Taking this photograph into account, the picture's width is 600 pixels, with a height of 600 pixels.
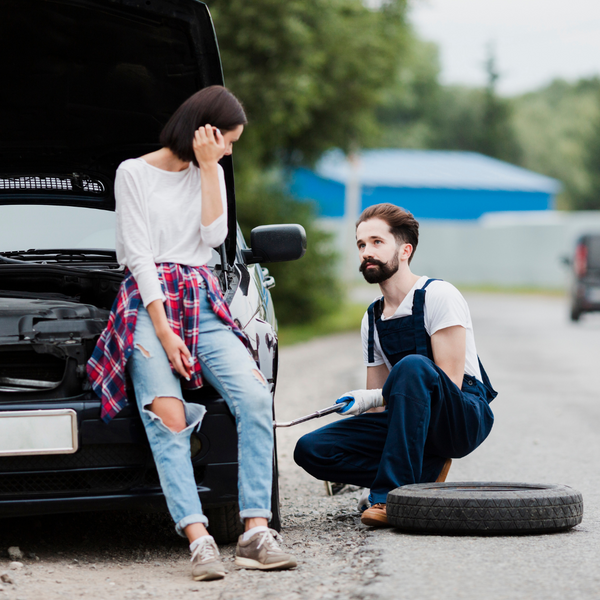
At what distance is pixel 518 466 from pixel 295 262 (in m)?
12.4

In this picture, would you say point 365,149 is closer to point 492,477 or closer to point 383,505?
point 492,477

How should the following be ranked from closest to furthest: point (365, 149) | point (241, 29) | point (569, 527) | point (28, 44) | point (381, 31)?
1. point (569, 527)
2. point (28, 44)
3. point (241, 29)
4. point (381, 31)
5. point (365, 149)

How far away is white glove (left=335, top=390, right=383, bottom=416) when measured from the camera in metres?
4.06

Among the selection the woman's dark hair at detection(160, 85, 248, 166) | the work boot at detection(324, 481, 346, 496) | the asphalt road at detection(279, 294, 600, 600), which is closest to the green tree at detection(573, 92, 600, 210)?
the asphalt road at detection(279, 294, 600, 600)

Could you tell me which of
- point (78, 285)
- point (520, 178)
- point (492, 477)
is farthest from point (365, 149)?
point (520, 178)

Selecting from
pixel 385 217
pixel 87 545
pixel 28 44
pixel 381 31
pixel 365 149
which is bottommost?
pixel 87 545

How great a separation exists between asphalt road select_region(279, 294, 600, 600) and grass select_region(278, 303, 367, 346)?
1238mm

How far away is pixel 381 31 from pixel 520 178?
120ft

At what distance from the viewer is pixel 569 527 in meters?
3.85

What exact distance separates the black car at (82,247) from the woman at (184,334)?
0.10 m

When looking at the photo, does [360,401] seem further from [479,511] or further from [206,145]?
[206,145]

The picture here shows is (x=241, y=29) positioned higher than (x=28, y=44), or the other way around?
(x=241, y=29)

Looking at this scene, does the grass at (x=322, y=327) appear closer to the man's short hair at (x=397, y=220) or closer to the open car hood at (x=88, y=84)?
the open car hood at (x=88, y=84)

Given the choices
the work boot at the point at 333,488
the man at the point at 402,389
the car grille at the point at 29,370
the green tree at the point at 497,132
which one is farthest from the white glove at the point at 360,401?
the green tree at the point at 497,132
